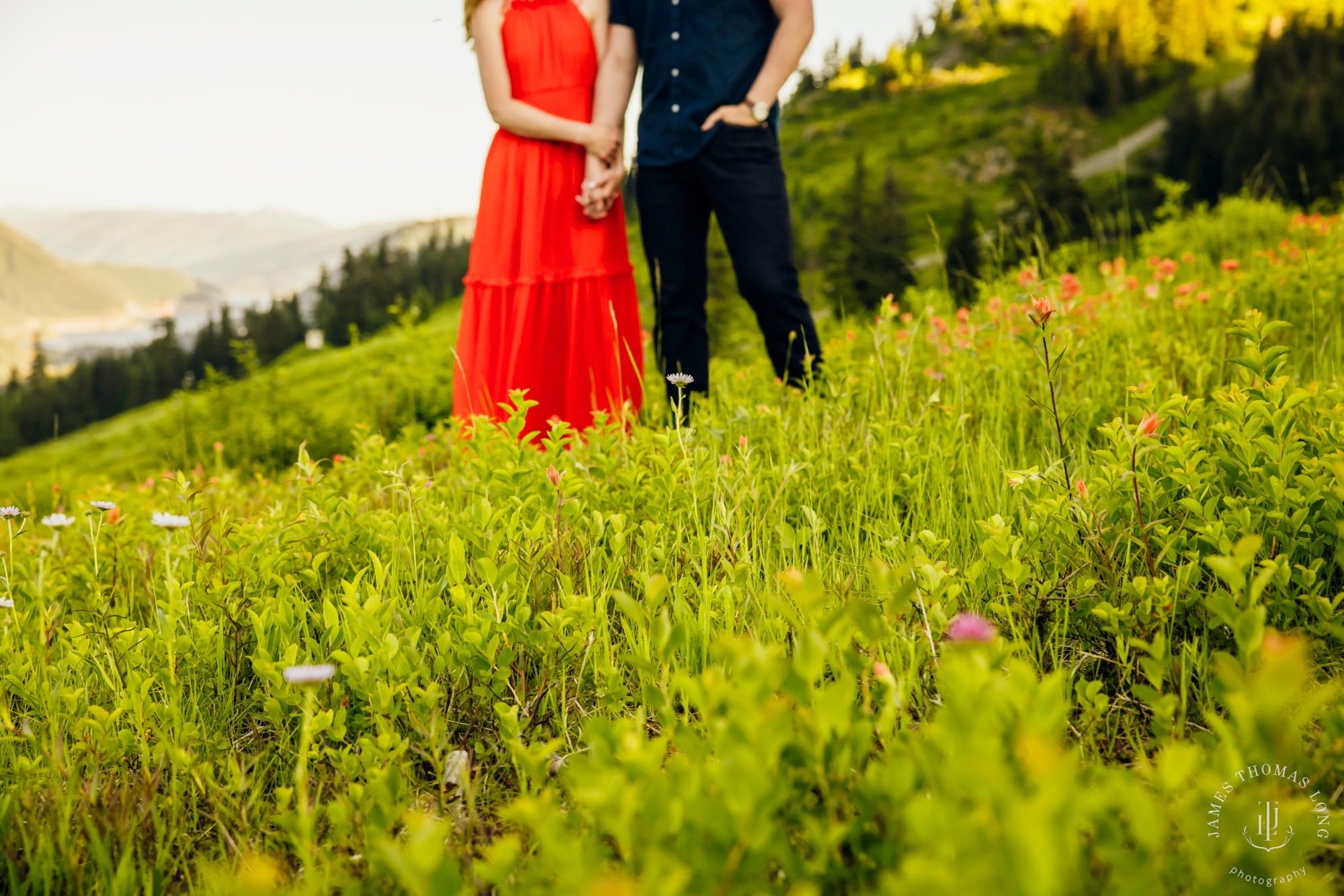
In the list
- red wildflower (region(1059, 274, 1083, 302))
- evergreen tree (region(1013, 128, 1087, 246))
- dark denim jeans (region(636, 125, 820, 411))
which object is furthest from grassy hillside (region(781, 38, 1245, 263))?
dark denim jeans (region(636, 125, 820, 411))

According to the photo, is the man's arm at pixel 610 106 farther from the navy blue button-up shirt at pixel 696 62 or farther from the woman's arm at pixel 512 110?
the navy blue button-up shirt at pixel 696 62

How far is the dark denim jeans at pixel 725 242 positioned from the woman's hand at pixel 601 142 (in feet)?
0.65

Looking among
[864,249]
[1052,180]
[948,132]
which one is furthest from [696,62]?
[948,132]

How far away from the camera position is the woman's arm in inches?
159

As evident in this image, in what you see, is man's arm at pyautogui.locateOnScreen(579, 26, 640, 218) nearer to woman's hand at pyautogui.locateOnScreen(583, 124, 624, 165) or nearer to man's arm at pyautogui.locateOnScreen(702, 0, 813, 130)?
woman's hand at pyautogui.locateOnScreen(583, 124, 624, 165)

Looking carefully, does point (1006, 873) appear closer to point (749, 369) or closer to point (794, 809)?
point (794, 809)

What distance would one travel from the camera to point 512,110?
13.4 ft

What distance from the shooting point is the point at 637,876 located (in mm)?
932

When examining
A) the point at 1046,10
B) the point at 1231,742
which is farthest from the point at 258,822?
the point at 1046,10

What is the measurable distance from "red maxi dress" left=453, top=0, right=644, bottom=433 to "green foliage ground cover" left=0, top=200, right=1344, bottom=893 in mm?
1328

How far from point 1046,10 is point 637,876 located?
14094cm

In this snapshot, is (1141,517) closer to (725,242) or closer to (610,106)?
(725,242)

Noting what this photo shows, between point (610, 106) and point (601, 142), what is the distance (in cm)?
29

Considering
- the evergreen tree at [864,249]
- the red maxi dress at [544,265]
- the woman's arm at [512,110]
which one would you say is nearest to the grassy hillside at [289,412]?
the red maxi dress at [544,265]
